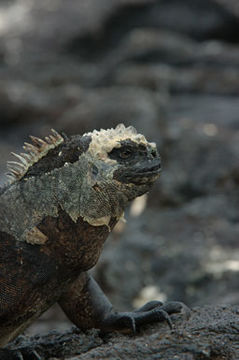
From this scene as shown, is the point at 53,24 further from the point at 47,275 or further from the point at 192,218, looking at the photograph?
the point at 47,275

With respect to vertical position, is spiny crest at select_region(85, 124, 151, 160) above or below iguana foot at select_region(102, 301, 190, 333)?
above

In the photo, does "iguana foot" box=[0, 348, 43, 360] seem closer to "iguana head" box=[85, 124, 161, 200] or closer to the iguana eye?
"iguana head" box=[85, 124, 161, 200]

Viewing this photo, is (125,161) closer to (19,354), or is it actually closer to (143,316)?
(143,316)

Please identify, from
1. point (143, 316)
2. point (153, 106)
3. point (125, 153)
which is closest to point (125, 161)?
point (125, 153)

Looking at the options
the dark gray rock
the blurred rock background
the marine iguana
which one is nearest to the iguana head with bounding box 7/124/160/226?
the marine iguana

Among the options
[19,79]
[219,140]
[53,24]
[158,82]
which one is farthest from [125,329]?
[53,24]

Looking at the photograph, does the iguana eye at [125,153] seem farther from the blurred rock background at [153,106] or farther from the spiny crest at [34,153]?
the blurred rock background at [153,106]
